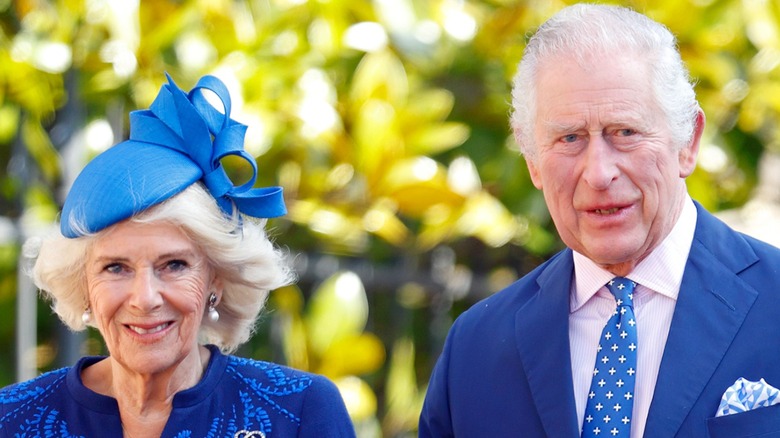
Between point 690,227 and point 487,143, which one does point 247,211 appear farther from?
point 487,143

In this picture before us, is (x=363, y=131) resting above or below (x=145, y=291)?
above

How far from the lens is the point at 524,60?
2855mm

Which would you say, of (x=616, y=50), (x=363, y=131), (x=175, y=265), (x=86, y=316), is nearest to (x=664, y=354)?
(x=616, y=50)

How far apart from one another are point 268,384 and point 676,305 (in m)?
0.95

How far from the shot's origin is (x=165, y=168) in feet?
9.55

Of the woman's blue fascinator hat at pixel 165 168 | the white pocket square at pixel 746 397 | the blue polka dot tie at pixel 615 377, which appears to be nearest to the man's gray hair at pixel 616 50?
the blue polka dot tie at pixel 615 377

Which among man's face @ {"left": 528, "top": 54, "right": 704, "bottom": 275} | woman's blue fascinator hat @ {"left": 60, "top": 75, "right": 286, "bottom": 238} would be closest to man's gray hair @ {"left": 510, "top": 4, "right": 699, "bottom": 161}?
man's face @ {"left": 528, "top": 54, "right": 704, "bottom": 275}

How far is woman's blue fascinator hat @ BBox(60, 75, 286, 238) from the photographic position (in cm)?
286

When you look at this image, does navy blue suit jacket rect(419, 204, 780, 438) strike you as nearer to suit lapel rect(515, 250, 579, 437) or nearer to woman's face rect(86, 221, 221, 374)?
suit lapel rect(515, 250, 579, 437)

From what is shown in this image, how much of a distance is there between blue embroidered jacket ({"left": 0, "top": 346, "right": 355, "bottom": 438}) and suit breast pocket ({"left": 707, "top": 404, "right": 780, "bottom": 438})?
35.1 inches

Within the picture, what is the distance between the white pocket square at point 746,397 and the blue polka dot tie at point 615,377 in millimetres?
180

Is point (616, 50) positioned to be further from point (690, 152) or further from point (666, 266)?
point (666, 266)

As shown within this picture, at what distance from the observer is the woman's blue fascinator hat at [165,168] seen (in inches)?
113

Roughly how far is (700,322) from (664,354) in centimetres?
10
